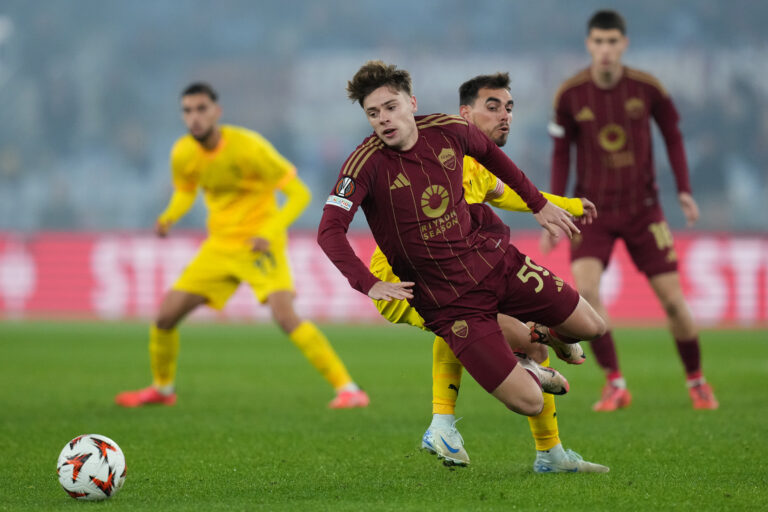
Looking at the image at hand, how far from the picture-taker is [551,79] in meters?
23.8

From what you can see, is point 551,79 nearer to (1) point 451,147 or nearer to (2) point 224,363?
(2) point 224,363

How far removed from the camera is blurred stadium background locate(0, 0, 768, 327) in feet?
61.6

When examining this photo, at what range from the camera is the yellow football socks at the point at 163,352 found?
8133 millimetres

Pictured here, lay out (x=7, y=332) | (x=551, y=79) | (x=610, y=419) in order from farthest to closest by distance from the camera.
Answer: (x=551, y=79), (x=7, y=332), (x=610, y=419)

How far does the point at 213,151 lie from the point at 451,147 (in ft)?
11.9

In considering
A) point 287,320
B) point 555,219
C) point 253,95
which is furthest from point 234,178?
point 253,95

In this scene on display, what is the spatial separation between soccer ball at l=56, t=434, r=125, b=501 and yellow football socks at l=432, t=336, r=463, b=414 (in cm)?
157

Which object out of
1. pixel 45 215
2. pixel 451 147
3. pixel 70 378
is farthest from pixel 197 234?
pixel 451 147

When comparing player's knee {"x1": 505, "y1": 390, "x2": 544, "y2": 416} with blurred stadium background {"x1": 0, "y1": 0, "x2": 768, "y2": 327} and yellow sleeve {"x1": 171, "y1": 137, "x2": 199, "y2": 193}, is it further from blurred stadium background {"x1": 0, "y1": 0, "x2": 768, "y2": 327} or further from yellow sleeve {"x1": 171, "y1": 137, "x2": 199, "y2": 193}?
blurred stadium background {"x1": 0, "y1": 0, "x2": 768, "y2": 327}

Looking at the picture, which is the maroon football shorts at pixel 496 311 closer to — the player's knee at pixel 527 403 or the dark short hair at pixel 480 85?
the player's knee at pixel 527 403

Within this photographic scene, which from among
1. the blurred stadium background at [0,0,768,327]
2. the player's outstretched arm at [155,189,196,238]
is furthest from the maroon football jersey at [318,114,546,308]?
the blurred stadium background at [0,0,768,327]

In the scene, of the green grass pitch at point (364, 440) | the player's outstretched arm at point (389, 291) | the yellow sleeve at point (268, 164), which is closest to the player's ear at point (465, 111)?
the player's outstretched arm at point (389, 291)

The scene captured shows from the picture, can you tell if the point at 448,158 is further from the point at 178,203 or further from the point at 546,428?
the point at 178,203

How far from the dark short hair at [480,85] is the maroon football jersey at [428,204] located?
0.57 metres
